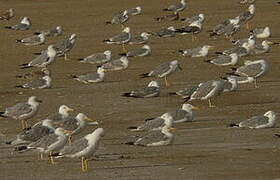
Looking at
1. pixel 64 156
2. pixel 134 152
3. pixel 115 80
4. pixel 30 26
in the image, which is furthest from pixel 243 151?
pixel 30 26

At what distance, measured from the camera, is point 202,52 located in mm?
27672

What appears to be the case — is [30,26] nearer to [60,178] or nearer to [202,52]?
[202,52]

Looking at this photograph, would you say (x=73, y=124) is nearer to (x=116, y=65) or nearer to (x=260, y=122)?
(x=260, y=122)

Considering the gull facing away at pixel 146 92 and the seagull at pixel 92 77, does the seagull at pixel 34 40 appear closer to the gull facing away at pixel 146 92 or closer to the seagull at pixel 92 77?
the seagull at pixel 92 77

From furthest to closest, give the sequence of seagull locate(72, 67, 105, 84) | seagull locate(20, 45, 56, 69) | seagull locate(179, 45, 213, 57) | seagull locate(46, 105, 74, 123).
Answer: seagull locate(179, 45, 213, 57)
seagull locate(20, 45, 56, 69)
seagull locate(72, 67, 105, 84)
seagull locate(46, 105, 74, 123)

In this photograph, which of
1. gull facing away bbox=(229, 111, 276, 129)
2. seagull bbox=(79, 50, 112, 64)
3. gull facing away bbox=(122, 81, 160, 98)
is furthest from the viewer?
seagull bbox=(79, 50, 112, 64)

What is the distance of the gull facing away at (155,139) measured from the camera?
1644 centimetres

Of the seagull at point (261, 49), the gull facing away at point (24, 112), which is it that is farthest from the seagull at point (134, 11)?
the gull facing away at point (24, 112)

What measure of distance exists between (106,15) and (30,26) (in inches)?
139

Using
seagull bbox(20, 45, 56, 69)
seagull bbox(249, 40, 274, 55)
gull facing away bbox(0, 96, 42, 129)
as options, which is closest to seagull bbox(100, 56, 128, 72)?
seagull bbox(20, 45, 56, 69)

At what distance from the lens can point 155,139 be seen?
54.1 feet

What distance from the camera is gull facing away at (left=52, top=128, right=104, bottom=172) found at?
14922 mm

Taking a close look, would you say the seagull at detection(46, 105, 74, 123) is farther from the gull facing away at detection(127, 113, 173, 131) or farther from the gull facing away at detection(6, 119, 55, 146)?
the gull facing away at detection(127, 113, 173, 131)

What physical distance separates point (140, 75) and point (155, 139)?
894cm
